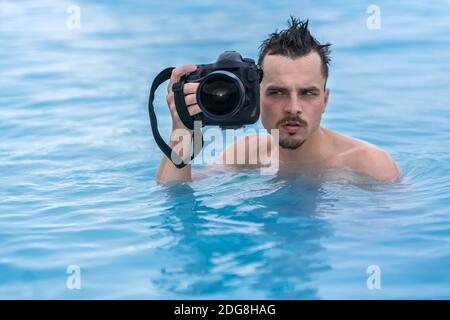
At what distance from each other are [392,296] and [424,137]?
107 inches

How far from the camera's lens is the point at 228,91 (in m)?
3.68

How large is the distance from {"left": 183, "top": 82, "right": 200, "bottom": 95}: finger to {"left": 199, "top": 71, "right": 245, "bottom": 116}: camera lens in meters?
0.05

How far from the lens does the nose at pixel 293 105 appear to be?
157 inches

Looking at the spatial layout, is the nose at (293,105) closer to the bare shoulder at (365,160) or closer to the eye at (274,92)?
the eye at (274,92)

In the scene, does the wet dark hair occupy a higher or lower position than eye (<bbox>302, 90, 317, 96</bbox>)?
higher

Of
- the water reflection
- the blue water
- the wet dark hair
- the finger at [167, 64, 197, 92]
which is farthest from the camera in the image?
the wet dark hair

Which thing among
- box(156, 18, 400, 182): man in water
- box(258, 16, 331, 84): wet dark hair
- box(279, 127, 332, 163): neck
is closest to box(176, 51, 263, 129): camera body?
box(156, 18, 400, 182): man in water

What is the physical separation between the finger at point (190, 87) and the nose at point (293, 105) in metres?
0.49

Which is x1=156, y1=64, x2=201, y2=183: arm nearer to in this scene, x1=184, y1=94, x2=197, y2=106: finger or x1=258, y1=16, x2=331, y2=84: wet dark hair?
x1=184, y1=94, x2=197, y2=106: finger

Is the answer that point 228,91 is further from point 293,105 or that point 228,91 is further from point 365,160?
point 365,160

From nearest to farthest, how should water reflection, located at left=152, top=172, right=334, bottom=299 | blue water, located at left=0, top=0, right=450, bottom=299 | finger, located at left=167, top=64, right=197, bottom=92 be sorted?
water reflection, located at left=152, top=172, right=334, bottom=299 < blue water, located at left=0, top=0, right=450, bottom=299 < finger, located at left=167, top=64, right=197, bottom=92

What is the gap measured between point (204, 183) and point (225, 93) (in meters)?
0.92

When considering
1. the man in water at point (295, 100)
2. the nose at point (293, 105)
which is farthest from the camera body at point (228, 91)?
the nose at point (293, 105)

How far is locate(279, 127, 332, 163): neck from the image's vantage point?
4406 mm
